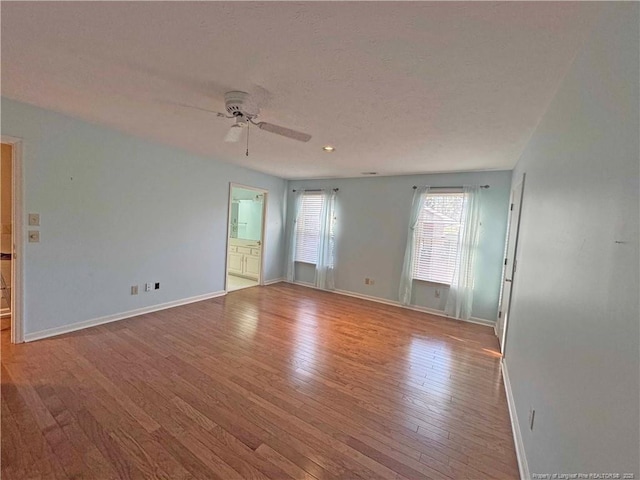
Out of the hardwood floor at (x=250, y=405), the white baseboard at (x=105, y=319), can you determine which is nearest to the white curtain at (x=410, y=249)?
the hardwood floor at (x=250, y=405)

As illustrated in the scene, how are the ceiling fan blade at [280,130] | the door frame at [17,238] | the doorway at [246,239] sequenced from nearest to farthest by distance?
the ceiling fan blade at [280,130] → the door frame at [17,238] → the doorway at [246,239]

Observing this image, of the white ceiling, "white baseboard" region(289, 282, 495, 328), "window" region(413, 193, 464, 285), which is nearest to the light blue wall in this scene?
"white baseboard" region(289, 282, 495, 328)

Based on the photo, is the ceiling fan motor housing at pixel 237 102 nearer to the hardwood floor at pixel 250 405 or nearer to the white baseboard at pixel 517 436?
the hardwood floor at pixel 250 405

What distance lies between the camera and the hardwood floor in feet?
5.45

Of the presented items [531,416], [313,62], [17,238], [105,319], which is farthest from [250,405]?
[17,238]

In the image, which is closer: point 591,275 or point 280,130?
point 591,275

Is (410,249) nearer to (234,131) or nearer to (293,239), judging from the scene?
(293,239)

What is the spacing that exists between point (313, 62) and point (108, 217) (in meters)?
3.18

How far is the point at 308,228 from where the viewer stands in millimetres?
6207

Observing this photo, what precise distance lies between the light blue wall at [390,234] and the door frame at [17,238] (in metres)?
4.34

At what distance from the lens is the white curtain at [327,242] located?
229 inches

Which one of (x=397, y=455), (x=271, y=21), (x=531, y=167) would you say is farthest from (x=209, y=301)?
(x=531, y=167)

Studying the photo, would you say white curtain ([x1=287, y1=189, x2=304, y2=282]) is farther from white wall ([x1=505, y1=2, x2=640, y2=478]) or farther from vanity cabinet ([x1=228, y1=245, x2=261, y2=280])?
white wall ([x1=505, y1=2, x2=640, y2=478])

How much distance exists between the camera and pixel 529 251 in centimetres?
227
